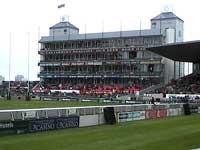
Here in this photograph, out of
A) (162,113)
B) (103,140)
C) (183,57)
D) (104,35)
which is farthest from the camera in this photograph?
(104,35)

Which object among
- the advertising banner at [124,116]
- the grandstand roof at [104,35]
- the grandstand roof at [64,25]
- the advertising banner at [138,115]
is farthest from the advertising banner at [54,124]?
the grandstand roof at [64,25]

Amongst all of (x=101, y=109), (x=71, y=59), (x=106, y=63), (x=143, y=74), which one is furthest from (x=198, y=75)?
(x=101, y=109)

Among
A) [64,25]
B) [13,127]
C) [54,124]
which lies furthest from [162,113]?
[64,25]

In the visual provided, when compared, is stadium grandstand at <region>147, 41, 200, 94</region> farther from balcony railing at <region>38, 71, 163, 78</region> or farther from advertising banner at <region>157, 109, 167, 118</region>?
advertising banner at <region>157, 109, 167, 118</region>

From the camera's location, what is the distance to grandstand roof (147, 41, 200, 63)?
7100 centimetres

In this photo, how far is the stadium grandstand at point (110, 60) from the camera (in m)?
92.7

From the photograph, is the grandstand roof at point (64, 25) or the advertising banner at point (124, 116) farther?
the grandstand roof at point (64, 25)

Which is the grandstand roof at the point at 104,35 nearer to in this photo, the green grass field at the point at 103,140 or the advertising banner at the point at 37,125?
the advertising banner at the point at 37,125

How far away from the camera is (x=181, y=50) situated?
7506 cm

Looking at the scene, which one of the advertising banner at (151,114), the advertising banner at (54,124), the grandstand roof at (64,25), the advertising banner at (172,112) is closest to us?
the advertising banner at (54,124)

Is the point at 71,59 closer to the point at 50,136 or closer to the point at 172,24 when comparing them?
the point at 172,24

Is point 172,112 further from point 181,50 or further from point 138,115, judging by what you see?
point 181,50

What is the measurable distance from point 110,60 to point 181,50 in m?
25.9

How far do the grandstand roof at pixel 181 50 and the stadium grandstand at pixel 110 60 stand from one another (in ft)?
29.9
